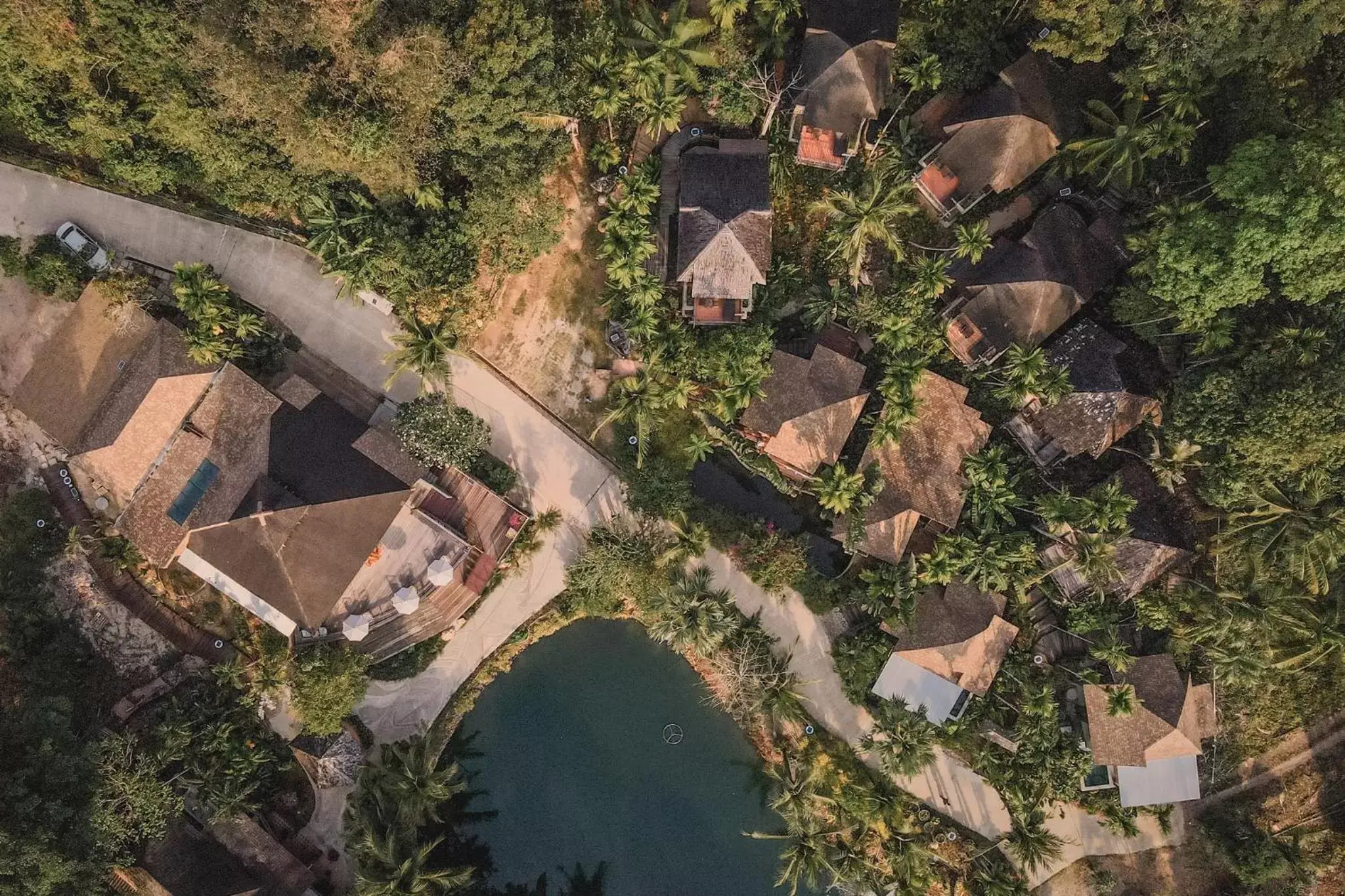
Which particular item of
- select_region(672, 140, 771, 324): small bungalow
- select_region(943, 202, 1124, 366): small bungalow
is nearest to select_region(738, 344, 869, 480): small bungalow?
select_region(672, 140, 771, 324): small bungalow

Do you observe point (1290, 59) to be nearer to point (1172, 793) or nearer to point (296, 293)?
point (1172, 793)

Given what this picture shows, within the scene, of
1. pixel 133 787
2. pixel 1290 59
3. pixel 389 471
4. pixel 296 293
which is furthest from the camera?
pixel 296 293

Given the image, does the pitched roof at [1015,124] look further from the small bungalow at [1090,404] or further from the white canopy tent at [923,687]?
the white canopy tent at [923,687]

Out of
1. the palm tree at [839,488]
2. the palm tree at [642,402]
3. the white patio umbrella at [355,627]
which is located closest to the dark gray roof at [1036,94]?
the palm tree at [839,488]

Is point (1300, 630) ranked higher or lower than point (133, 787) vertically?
higher

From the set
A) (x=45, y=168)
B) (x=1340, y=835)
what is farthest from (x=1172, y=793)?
(x=45, y=168)

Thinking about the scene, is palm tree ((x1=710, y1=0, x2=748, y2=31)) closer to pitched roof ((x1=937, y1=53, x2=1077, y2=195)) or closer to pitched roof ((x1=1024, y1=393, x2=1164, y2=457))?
pitched roof ((x1=937, y1=53, x2=1077, y2=195))

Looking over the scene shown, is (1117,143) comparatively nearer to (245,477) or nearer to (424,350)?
(424,350)
